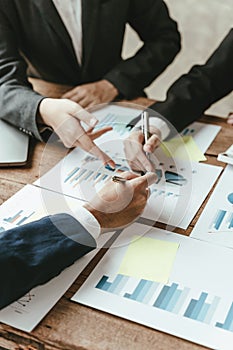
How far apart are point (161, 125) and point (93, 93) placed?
22 centimetres

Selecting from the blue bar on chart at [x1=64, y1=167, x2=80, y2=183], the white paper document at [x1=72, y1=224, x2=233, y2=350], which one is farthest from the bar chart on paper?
the blue bar on chart at [x1=64, y1=167, x2=80, y2=183]

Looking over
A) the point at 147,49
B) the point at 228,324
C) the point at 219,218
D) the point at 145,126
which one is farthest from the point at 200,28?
the point at 228,324

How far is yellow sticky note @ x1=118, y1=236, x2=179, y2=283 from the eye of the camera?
88 cm

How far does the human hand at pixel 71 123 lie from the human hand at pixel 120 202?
0.41ft

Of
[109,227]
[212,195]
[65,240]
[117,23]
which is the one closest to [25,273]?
[65,240]

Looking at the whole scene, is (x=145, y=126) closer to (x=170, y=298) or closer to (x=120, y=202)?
(x=120, y=202)

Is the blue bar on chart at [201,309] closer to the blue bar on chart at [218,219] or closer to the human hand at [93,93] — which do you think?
the blue bar on chart at [218,219]

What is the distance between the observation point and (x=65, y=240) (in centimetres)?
89

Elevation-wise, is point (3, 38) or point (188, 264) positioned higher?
point (3, 38)

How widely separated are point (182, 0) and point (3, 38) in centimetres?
95

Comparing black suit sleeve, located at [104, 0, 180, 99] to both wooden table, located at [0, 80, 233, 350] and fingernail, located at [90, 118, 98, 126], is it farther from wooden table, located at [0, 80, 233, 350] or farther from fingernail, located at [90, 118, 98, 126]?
wooden table, located at [0, 80, 233, 350]

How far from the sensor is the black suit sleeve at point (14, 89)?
125cm

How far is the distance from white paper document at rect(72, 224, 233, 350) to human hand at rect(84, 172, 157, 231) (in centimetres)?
4

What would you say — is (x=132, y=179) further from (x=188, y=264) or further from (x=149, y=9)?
(x=149, y=9)
